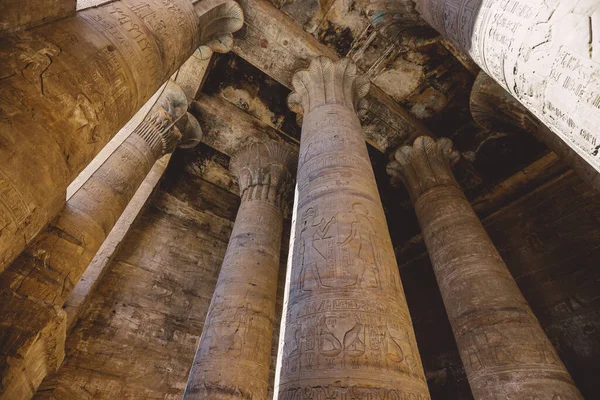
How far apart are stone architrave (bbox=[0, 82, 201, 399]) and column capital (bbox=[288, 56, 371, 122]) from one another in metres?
2.32

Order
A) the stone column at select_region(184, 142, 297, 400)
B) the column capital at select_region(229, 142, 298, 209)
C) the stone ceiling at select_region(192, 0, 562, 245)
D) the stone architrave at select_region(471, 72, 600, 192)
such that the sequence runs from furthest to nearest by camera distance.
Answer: the column capital at select_region(229, 142, 298, 209)
the stone ceiling at select_region(192, 0, 562, 245)
the stone architrave at select_region(471, 72, 600, 192)
the stone column at select_region(184, 142, 297, 400)

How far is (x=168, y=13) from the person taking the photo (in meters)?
3.34

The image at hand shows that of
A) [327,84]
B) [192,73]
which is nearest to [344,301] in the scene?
[327,84]

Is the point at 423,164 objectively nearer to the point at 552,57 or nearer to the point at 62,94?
Answer: the point at 552,57

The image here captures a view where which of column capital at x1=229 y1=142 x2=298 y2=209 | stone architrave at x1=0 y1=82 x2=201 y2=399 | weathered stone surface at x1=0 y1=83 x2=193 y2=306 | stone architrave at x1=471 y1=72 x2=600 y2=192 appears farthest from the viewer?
column capital at x1=229 y1=142 x2=298 y2=209

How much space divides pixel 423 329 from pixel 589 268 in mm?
3201

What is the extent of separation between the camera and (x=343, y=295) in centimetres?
229

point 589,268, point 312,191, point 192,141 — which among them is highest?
point 192,141

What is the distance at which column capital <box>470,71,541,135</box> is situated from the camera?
16.3ft

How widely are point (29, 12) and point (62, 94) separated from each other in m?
0.51

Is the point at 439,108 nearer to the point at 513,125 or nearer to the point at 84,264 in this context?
the point at 513,125

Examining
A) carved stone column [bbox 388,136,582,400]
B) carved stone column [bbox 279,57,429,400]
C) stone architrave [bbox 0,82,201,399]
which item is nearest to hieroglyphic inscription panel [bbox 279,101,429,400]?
carved stone column [bbox 279,57,429,400]

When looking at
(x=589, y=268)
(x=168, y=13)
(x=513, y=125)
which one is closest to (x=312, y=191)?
(x=168, y=13)

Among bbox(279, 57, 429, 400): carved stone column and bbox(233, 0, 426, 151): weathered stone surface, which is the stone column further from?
bbox(279, 57, 429, 400): carved stone column
